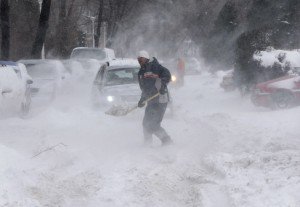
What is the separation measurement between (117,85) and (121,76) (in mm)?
463

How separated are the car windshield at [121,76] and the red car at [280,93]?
361 cm

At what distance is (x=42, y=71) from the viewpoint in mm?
18125

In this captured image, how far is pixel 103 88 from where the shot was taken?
46.5 feet

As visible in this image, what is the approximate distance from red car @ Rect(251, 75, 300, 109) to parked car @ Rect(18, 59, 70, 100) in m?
5.94

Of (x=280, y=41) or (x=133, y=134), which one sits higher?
(x=280, y=41)

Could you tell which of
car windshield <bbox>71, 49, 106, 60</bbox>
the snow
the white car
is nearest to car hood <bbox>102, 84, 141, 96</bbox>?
the white car

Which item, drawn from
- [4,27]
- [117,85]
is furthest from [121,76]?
[4,27]

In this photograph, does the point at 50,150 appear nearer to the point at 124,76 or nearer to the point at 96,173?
the point at 96,173

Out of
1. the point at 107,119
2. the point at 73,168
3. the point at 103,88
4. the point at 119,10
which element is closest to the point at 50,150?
the point at 73,168

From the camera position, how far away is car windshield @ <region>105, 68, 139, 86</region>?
1438cm

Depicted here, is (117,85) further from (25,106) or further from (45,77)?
(45,77)

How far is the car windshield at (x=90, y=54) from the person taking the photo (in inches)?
1024

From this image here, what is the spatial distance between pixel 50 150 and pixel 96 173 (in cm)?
166

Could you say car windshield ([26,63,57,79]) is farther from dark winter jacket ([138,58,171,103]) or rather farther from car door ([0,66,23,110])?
dark winter jacket ([138,58,171,103])
